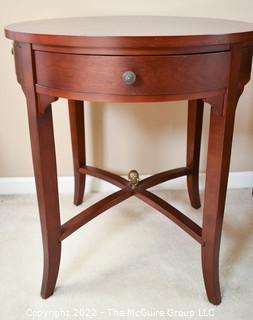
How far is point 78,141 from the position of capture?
1309 mm

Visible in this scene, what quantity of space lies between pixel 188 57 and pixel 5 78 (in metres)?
0.87

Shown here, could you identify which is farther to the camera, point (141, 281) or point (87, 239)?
point (87, 239)

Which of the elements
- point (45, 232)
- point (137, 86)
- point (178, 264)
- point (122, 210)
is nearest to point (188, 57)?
point (137, 86)

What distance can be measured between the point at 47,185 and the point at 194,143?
0.60m

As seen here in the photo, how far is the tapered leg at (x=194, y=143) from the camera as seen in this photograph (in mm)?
1228

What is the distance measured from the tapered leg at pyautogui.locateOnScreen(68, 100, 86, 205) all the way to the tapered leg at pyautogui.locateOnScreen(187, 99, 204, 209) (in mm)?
397

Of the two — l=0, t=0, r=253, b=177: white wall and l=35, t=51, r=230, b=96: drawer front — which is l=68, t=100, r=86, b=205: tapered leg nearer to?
l=0, t=0, r=253, b=177: white wall

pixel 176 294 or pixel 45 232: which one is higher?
pixel 45 232

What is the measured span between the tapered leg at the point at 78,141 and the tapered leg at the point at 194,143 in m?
0.40

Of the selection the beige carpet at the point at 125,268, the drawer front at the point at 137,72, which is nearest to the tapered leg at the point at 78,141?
the beige carpet at the point at 125,268

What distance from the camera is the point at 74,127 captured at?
128cm

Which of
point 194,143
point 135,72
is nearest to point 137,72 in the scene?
point 135,72

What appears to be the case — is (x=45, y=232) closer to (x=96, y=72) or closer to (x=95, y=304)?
(x=95, y=304)

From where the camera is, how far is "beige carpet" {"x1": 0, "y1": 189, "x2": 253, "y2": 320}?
94 cm
